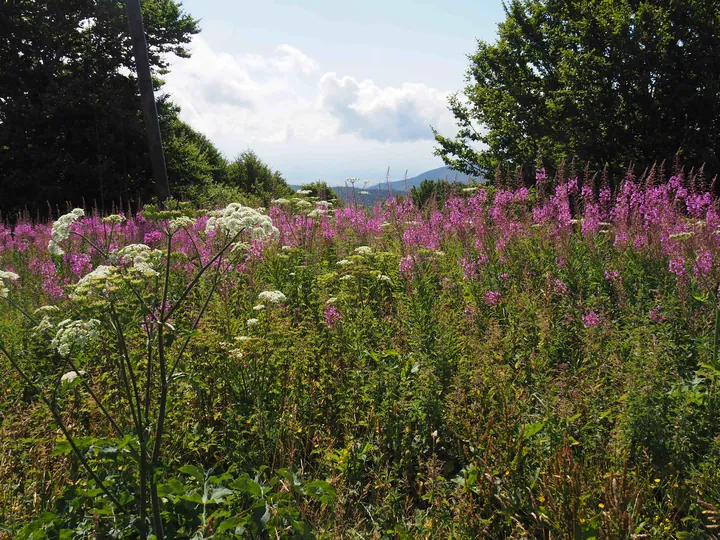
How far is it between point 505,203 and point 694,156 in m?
7.73

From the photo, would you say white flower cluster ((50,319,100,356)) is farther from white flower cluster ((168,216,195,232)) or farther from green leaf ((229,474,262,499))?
green leaf ((229,474,262,499))

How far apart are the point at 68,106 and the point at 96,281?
776 inches

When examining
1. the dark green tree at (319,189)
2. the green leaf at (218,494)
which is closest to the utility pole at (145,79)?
the dark green tree at (319,189)

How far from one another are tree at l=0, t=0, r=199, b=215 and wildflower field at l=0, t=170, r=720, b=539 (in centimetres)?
1585

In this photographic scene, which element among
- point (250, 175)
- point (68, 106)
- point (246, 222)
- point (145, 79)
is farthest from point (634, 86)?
point (250, 175)

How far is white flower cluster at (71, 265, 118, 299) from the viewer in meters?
2.30

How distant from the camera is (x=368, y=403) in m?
3.57

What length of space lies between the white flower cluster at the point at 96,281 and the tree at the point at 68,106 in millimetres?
18056

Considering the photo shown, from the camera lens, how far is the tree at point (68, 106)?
18609 millimetres

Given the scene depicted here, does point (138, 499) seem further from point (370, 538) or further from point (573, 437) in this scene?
point (573, 437)

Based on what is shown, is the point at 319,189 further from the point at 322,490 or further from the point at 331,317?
the point at 322,490

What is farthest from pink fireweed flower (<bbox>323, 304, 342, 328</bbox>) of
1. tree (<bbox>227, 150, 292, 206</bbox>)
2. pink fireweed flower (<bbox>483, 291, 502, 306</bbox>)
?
tree (<bbox>227, 150, 292, 206</bbox>)

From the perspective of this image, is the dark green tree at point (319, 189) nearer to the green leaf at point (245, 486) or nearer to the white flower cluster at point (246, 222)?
the white flower cluster at point (246, 222)

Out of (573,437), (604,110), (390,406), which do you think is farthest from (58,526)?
(604,110)
